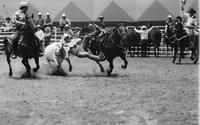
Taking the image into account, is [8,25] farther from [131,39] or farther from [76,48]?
[76,48]

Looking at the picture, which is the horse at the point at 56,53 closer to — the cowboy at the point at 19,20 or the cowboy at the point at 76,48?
the cowboy at the point at 76,48

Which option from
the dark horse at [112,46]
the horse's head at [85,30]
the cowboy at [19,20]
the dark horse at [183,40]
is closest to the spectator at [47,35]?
the dark horse at [183,40]

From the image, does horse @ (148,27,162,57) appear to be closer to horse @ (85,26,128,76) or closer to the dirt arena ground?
the dirt arena ground

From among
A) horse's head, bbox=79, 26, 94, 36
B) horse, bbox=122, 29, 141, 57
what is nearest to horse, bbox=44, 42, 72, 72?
horse's head, bbox=79, 26, 94, 36

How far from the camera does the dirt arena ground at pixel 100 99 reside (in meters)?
7.49

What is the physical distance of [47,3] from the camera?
31.1 meters

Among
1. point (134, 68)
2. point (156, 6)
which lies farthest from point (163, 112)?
point (156, 6)

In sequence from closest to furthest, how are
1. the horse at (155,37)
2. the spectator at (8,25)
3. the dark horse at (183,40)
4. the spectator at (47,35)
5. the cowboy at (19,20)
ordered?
the cowboy at (19,20)
the dark horse at (183,40)
the horse at (155,37)
the spectator at (47,35)
the spectator at (8,25)

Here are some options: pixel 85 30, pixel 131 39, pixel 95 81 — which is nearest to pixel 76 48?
pixel 85 30

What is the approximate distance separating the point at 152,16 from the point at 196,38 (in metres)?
9.46

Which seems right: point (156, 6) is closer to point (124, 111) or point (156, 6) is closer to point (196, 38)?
point (196, 38)

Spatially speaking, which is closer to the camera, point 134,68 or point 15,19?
point 15,19

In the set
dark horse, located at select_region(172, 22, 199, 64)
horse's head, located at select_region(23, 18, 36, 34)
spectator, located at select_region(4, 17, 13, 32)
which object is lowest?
dark horse, located at select_region(172, 22, 199, 64)

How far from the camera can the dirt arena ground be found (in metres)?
7.49
